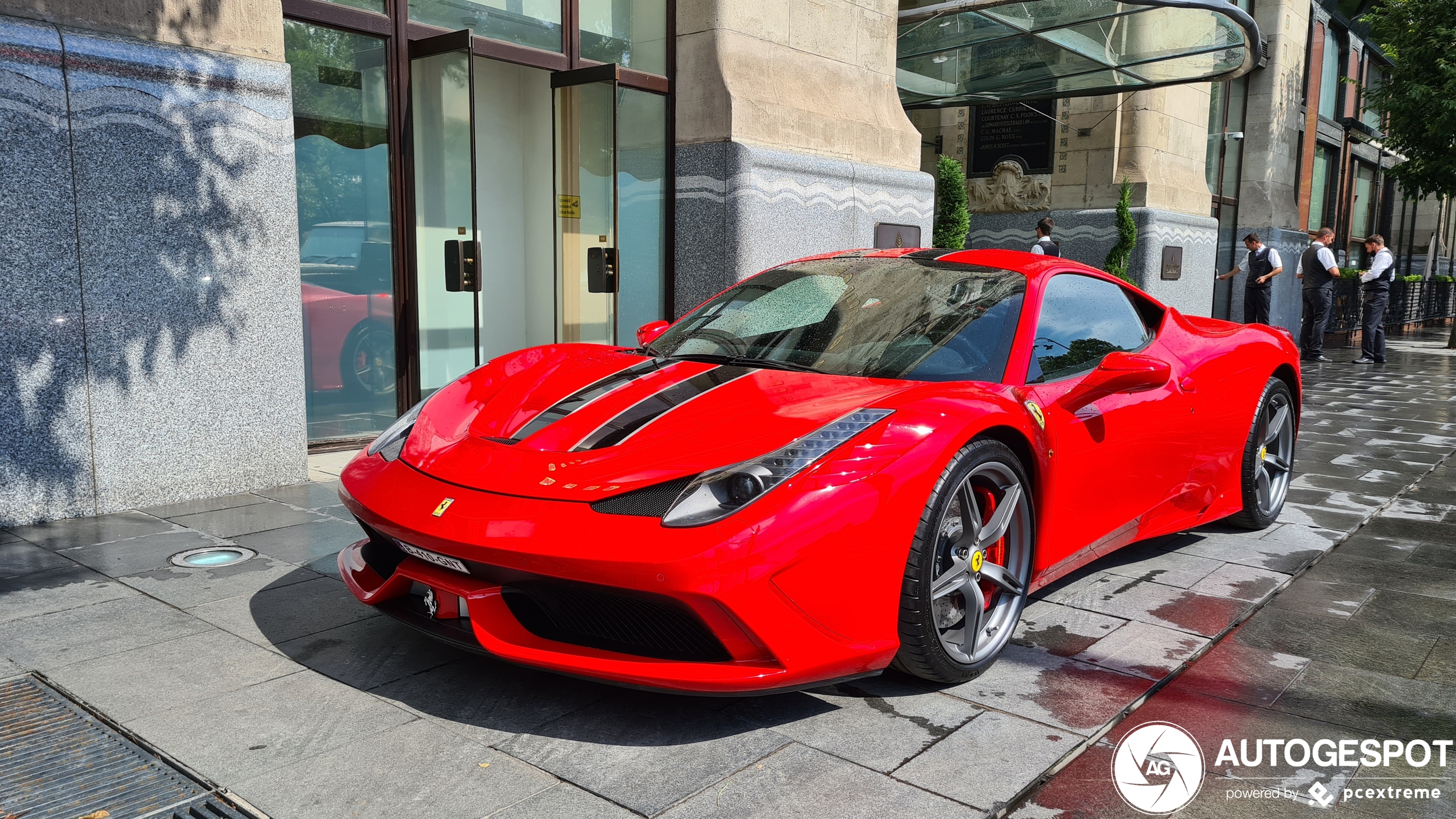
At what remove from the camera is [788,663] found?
2.69m

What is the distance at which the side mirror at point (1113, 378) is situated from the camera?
3.69m

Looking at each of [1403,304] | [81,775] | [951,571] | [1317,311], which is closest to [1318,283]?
[1317,311]

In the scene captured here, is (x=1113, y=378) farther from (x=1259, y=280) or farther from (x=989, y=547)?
(x=1259, y=280)

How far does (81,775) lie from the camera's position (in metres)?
2.57

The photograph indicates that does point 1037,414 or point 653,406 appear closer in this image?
point 653,406

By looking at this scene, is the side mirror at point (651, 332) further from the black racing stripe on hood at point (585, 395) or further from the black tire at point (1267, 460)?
the black tire at point (1267, 460)

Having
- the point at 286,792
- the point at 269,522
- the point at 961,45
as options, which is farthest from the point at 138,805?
the point at 961,45

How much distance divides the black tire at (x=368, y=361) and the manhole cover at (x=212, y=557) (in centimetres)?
270

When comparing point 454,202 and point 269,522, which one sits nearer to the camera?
point 269,522

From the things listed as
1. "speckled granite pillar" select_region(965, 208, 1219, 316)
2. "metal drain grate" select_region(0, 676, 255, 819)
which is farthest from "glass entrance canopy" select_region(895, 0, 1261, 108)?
"metal drain grate" select_region(0, 676, 255, 819)

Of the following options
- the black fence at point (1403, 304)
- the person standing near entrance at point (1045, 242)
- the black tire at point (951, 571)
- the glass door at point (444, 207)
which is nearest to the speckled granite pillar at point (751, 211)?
the glass door at point (444, 207)

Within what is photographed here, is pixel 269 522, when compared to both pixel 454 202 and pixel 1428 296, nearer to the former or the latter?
pixel 454 202

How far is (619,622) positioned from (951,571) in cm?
103

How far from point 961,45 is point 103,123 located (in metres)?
10.2
